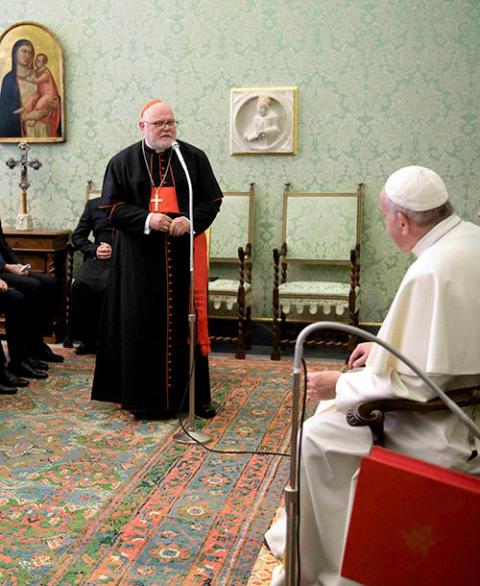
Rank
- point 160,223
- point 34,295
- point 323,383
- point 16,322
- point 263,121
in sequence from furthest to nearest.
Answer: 1. point 263,121
2. point 34,295
3. point 16,322
4. point 160,223
5. point 323,383

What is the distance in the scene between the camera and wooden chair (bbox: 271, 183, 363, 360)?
22.0 feet

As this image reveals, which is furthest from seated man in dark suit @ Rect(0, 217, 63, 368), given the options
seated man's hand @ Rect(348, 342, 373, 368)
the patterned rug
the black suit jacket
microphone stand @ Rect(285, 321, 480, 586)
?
microphone stand @ Rect(285, 321, 480, 586)

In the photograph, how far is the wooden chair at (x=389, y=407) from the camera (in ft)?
8.18

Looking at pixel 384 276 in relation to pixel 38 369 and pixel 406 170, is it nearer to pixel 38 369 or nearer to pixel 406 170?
pixel 38 369

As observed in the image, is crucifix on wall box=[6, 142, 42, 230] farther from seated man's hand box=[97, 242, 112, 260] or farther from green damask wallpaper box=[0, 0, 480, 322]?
seated man's hand box=[97, 242, 112, 260]

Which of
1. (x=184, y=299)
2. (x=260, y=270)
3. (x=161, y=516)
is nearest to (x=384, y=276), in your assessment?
(x=260, y=270)

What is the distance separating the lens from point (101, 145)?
743 cm

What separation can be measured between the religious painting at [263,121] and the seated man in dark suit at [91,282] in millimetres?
1404

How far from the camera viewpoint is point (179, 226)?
4.64 m

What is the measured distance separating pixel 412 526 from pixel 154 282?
296 cm

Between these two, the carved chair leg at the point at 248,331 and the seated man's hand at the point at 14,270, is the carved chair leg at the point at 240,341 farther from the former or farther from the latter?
the seated man's hand at the point at 14,270

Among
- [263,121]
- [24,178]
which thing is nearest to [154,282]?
[263,121]

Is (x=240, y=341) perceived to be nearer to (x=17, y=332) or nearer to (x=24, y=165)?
(x=17, y=332)

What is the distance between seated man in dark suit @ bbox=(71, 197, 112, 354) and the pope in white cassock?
4204 millimetres
